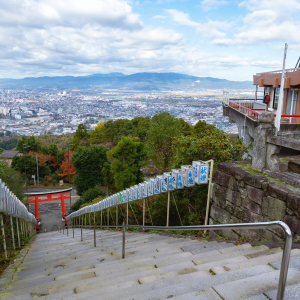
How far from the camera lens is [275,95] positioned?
15.1 meters

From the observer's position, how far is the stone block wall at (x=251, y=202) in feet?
12.8

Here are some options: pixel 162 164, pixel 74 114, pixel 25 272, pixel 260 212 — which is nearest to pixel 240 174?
pixel 260 212

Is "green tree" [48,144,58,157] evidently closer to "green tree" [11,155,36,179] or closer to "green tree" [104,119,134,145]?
"green tree" [11,155,36,179]

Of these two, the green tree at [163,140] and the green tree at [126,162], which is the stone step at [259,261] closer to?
the green tree at [163,140]

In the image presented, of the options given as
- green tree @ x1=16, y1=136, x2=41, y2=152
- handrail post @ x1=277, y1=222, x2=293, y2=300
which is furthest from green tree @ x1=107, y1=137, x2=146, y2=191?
handrail post @ x1=277, y1=222, x2=293, y2=300

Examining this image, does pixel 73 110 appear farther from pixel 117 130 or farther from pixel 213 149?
pixel 213 149

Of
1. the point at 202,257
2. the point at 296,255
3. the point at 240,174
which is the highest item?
the point at 240,174

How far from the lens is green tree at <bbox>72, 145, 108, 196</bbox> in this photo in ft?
97.5

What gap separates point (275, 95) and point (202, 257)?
1429 centimetres

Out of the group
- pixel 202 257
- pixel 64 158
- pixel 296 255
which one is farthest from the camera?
pixel 64 158

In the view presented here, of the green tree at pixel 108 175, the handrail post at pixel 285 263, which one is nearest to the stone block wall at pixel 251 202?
the handrail post at pixel 285 263

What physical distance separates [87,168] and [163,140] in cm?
1416

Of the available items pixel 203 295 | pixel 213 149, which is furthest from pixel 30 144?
pixel 203 295

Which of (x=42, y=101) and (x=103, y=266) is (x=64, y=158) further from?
(x=42, y=101)
